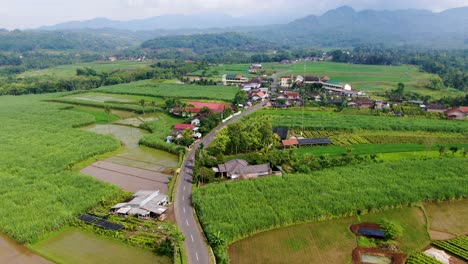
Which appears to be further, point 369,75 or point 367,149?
point 369,75

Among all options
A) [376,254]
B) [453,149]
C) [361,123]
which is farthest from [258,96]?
[376,254]

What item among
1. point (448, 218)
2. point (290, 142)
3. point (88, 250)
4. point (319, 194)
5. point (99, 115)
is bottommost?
point (88, 250)

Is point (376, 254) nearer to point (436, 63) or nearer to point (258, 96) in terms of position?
point (258, 96)

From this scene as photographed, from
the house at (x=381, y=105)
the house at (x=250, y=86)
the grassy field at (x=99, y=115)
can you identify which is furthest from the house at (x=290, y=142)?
the house at (x=250, y=86)

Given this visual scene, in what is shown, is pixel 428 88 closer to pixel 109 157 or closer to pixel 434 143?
pixel 434 143

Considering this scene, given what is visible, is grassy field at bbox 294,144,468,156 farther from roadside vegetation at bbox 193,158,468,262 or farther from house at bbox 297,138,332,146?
roadside vegetation at bbox 193,158,468,262
